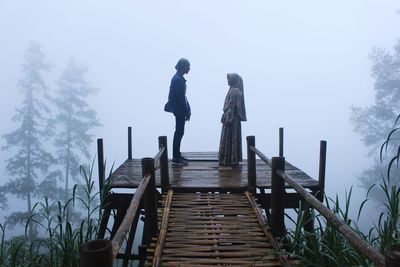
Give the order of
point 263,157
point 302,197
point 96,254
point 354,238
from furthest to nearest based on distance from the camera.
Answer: point 263,157
point 302,197
point 354,238
point 96,254

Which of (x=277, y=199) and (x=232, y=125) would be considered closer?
(x=277, y=199)

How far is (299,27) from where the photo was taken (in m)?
188

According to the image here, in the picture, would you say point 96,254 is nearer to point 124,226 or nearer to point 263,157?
point 124,226

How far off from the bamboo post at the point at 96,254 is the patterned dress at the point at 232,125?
6856 millimetres

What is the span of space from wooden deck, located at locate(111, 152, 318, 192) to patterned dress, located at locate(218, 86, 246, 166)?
330 millimetres

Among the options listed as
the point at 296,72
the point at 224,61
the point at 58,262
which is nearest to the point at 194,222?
the point at 58,262

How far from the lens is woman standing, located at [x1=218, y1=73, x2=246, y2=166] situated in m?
8.64

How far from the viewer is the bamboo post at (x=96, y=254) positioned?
1862mm

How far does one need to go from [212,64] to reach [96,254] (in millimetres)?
177839

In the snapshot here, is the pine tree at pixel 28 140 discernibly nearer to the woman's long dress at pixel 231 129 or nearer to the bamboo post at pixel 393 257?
the woman's long dress at pixel 231 129

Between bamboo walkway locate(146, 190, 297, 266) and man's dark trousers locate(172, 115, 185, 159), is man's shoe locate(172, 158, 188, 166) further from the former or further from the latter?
bamboo walkway locate(146, 190, 297, 266)

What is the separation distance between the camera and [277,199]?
4688 millimetres

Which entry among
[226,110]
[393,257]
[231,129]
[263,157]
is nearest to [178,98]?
[226,110]

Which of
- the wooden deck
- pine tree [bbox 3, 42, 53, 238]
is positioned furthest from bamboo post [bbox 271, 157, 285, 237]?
pine tree [bbox 3, 42, 53, 238]
